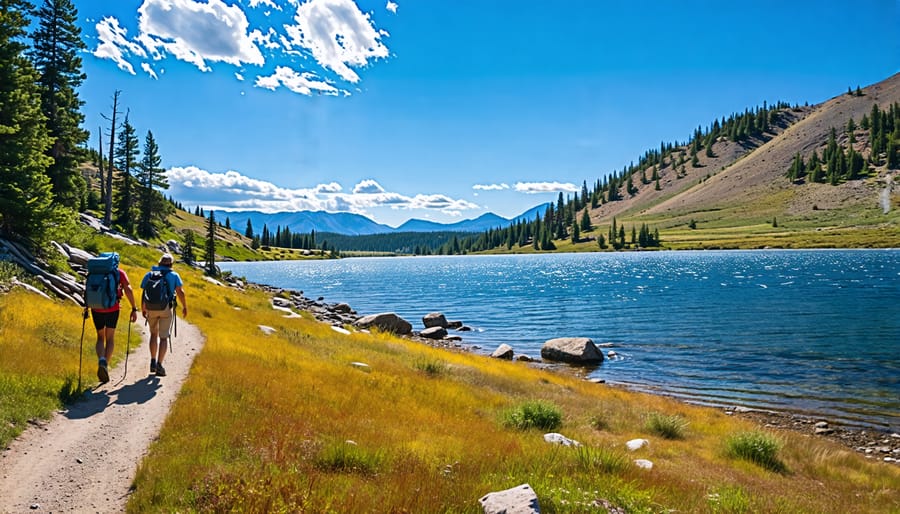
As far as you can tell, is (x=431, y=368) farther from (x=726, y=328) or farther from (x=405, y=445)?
(x=726, y=328)

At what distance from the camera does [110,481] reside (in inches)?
289

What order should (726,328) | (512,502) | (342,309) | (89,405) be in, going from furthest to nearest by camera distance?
1. (342,309)
2. (726,328)
3. (89,405)
4. (512,502)

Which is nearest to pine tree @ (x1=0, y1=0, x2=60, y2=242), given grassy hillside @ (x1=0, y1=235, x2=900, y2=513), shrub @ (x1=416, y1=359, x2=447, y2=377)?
grassy hillside @ (x1=0, y1=235, x2=900, y2=513)

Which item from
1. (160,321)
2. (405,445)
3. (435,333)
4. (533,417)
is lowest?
(435,333)

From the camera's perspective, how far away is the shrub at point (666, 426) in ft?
54.4

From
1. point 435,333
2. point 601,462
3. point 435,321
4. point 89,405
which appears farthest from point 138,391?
point 435,321

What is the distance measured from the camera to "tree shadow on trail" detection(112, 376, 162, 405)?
11212 millimetres

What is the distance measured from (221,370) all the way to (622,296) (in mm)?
60301

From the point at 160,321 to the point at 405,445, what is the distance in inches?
335

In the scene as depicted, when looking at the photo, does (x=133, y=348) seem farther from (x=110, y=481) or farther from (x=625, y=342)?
(x=625, y=342)

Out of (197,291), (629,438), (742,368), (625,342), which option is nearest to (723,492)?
(629,438)

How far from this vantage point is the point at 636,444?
566 inches

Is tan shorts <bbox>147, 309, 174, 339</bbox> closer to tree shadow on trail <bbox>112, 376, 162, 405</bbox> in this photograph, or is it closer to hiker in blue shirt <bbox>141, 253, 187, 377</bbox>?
hiker in blue shirt <bbox>141, 253, 187, 377</bbox>

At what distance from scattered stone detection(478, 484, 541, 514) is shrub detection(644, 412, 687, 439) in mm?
11734
